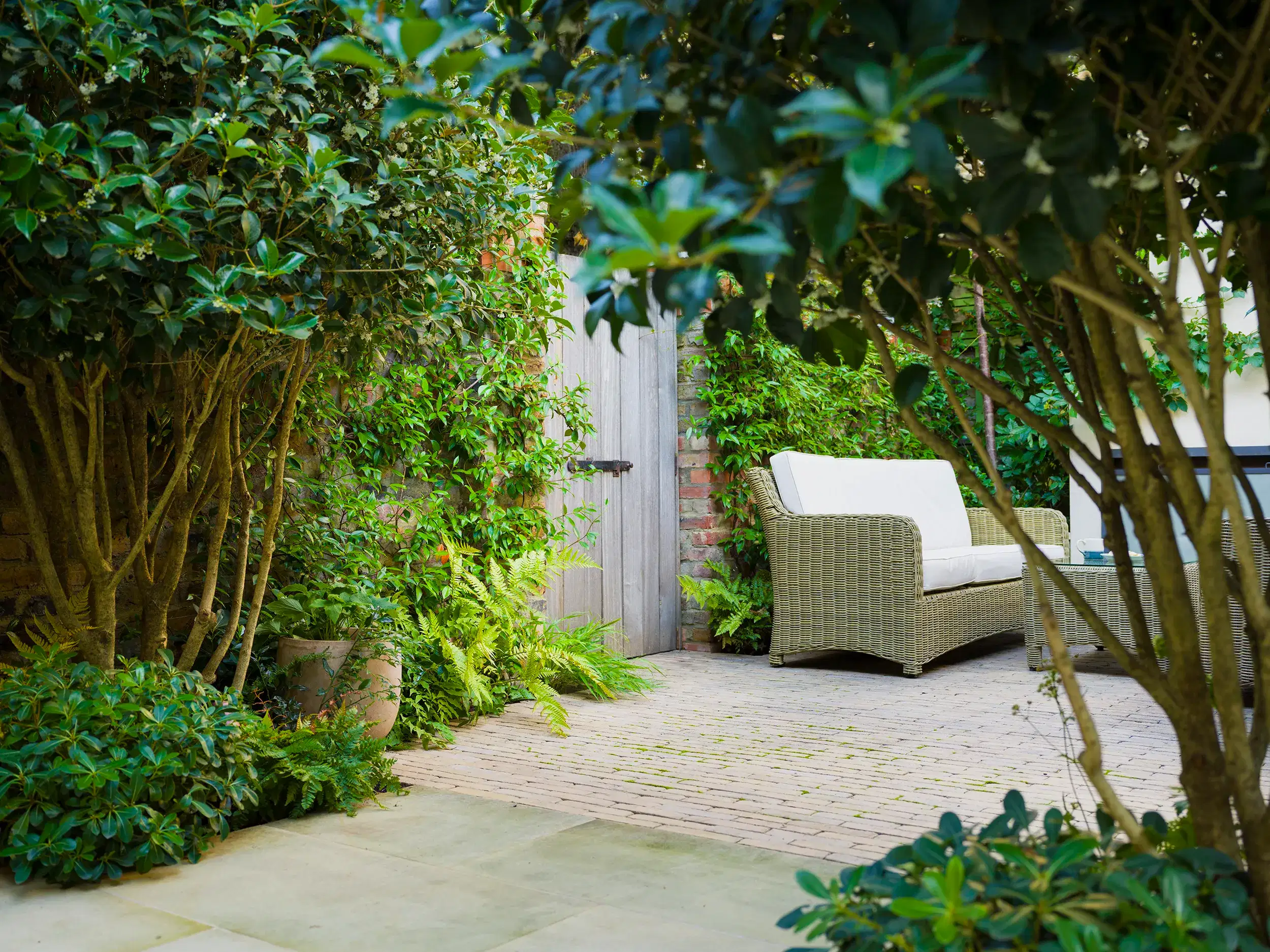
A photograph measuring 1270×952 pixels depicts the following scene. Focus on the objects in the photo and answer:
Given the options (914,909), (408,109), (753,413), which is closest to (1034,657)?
(753,413)

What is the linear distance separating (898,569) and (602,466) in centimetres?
154

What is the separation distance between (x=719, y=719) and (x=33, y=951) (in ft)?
8.84

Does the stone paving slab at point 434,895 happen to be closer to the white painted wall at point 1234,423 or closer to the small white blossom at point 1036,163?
the small white blossom at point 1036,163

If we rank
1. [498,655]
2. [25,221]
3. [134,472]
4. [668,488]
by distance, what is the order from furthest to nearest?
[668,488] < [498,655] < [134,472] < [25,221]

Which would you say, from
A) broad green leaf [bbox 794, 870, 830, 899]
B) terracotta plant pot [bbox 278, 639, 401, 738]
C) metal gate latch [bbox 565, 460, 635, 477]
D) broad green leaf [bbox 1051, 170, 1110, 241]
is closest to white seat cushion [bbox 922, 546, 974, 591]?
metal gate latch [bbox 565, 460, 635, 477]

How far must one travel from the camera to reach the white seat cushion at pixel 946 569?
213 inches

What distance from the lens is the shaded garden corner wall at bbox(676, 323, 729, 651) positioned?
21.0 ft

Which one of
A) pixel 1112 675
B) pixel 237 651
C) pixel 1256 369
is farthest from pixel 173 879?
pixel 1256 369

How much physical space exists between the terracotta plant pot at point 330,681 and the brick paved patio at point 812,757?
0.17m

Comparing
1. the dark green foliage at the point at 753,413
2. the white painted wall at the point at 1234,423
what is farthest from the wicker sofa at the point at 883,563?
the white painted wall at the point at 1234,423

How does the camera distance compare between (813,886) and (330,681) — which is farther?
(330,681)

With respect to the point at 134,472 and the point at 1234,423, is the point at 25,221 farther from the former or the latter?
the point at 1234,423

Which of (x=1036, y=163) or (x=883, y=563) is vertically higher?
(x=1036, y=163)

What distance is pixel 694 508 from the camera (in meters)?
6.44
